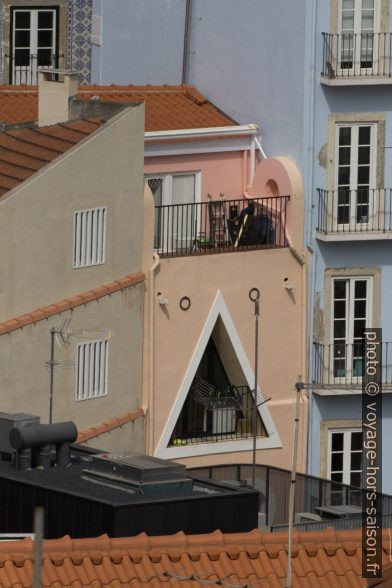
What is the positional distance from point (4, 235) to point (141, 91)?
1101cm

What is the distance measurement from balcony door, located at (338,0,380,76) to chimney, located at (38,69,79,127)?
19.6 feet

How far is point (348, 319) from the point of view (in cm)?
6144

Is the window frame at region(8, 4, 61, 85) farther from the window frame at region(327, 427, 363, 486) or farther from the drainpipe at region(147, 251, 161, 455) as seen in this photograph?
the window frame at region(327, 427, 363, 486)

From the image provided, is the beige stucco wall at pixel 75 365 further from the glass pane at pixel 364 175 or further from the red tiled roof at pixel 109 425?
the glass pane at pixel 364 175

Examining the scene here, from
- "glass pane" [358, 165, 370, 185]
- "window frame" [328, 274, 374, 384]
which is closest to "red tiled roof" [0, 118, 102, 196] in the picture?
"glass pane" [358, 165, 370, 185]

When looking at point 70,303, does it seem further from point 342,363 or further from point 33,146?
point 342,363

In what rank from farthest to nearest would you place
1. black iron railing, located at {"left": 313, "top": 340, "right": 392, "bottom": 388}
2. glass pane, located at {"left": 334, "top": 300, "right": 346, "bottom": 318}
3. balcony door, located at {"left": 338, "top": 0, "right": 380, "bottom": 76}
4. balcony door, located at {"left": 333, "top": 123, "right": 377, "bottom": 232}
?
glass pane, located at {"left": 334, "top": 300, "right": 346, "bottom": 318} → black iron railing, located at {"left": 313, "top": 340, "right": 392, "bottom": 388} → balcony door, located at {"left": 333, "top": 123, "right": 377, "bottom": 232} → balcony door, located at {"left": 338, "top": 0, "right": 380, "bottom": 76}

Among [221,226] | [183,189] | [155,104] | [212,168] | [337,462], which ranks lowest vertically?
[337,462]

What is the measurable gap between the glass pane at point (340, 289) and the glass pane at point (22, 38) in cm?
1276

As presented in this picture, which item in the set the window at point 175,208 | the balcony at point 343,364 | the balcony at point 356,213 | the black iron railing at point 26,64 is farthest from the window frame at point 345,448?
the black iron railing at point 26,64

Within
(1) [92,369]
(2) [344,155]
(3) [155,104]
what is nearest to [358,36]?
(2) [344,155]

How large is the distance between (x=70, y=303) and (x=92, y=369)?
5.58ft

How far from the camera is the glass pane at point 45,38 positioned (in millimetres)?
69688

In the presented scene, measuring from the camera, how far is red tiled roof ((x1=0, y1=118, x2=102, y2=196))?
5512 centimetres
